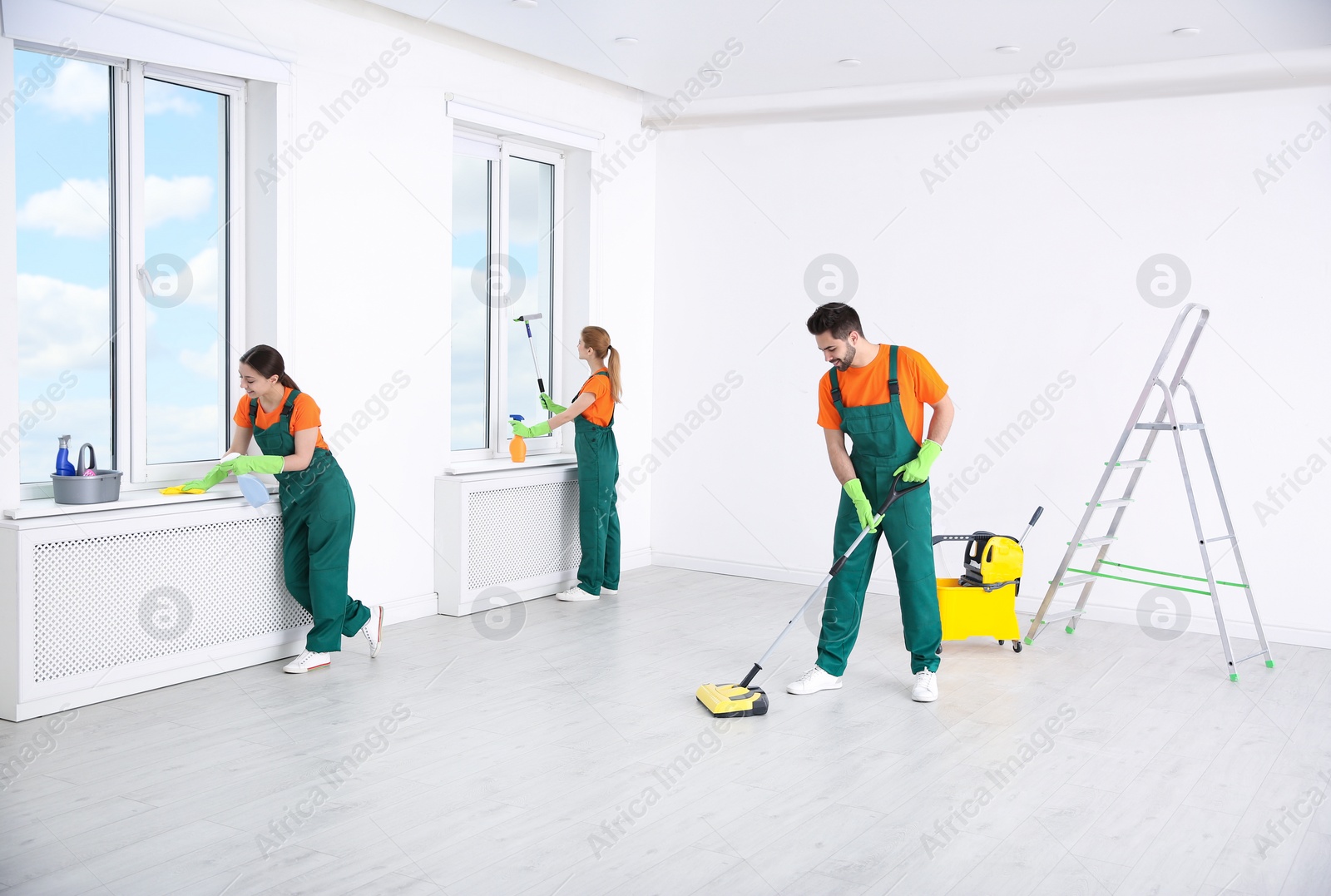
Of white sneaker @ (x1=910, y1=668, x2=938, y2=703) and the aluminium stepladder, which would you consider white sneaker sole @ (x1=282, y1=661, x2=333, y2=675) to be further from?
the aluminium stepladder

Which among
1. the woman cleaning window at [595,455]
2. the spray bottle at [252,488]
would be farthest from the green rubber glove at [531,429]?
the spray bottle at [252,488]

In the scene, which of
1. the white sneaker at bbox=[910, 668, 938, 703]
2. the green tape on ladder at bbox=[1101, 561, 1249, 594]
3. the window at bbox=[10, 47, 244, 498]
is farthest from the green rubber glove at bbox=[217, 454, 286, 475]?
the green tape on ladder at bbox=[1101, 561, 1249, 594]

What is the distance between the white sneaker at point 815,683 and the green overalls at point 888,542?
30mm

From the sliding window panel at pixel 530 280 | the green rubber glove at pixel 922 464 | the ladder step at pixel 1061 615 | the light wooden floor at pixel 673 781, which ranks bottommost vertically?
the light wooden floor at pixel 673 781

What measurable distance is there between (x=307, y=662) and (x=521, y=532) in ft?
5.24

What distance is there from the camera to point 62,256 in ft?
13.3

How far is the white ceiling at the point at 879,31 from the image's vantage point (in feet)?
15.0

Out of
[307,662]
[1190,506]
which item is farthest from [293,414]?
[1190,506]

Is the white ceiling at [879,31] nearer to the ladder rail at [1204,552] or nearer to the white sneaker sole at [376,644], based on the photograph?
the ladder rail at [1204,552]

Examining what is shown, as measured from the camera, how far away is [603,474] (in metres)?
5.84

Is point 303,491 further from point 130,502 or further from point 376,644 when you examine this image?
point 376,644

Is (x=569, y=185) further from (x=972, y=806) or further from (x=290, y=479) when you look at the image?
(x=972, y=806)

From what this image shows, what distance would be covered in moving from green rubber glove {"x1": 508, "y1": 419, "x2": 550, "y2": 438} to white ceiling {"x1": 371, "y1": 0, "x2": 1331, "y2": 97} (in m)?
1.89

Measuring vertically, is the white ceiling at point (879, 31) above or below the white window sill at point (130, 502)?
above
